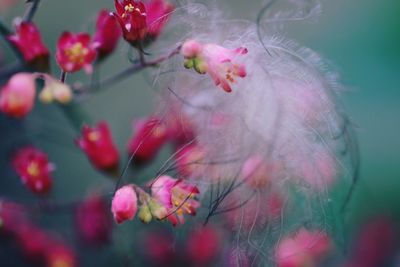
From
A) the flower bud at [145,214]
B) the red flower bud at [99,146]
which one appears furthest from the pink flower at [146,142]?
the flower bud at [145,214]

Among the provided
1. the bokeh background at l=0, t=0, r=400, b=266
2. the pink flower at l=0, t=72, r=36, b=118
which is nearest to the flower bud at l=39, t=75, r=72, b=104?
the pink flower at l=0, t=72, r=36, b=118

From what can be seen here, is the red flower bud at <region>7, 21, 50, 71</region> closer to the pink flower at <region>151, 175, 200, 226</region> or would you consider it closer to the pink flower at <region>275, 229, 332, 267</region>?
the pink flower at <region>151, 175, 200, 226</region>

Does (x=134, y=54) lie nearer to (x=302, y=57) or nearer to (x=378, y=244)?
(x=302, y=57)

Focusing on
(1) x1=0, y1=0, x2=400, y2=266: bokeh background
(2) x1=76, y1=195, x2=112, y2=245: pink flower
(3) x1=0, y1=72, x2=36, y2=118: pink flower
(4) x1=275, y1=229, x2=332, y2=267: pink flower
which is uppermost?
(3) x1=0, y1=72, x2=36, y2=118: pink flower

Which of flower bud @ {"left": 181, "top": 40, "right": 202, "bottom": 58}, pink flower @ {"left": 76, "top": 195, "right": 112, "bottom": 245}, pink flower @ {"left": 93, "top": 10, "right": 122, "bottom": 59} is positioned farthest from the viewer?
pink flower @ {"left": 76, "top": 195, "right": 112, "bottom": 245}

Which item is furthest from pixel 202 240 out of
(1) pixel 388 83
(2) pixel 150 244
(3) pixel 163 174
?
(1) pixel 388 83
